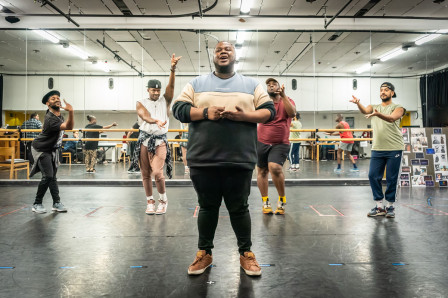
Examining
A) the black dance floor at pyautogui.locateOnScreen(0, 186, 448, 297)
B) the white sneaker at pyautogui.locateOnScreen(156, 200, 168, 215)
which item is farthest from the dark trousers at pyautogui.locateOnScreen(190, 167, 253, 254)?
the white sneaker at pyautogui.locateOnScreen(156, 200, 168, 215)

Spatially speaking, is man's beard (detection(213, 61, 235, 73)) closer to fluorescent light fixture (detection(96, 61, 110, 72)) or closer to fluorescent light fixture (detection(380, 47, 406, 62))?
fluorescent light fixture (detection(380, 47, 406, 62))

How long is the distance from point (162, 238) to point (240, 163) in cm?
123

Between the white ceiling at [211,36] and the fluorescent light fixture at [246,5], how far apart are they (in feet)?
0.39

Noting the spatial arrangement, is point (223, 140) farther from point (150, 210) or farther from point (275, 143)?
point (150, 210)

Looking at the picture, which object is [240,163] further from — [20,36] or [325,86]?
[325,86]

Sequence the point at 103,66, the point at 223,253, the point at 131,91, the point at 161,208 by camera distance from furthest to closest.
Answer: the point at 131,91 → the point at 103,66 → the point at 161,208 → the point at 223,253

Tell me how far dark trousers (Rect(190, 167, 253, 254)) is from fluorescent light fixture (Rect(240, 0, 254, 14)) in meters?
6.62

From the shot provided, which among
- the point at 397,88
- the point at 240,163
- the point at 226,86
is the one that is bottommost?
the point at 240,163

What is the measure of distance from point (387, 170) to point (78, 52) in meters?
10.3

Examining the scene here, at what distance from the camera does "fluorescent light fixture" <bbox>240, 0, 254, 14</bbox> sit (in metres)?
7.70

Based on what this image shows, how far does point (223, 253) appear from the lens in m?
2.45

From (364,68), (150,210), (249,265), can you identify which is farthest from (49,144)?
(364,68)

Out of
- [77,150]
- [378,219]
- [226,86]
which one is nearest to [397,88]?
[378,219]

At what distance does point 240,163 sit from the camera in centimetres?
201
